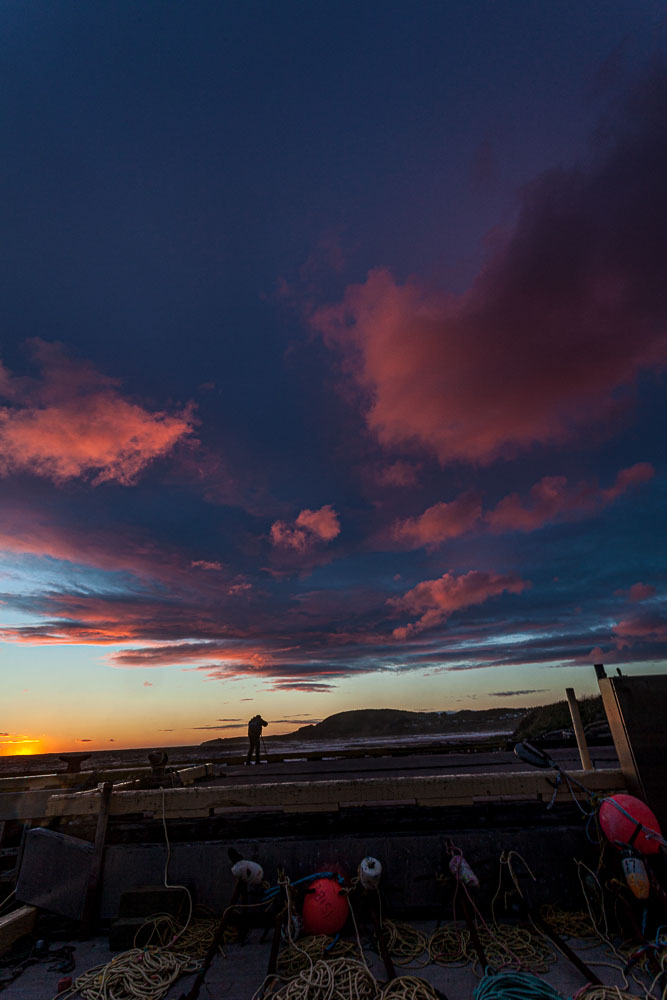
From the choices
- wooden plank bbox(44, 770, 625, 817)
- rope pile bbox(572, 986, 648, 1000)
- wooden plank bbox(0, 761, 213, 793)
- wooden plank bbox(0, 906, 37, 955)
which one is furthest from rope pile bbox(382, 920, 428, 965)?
wooden plank bbox(0, 761, 213, 793)

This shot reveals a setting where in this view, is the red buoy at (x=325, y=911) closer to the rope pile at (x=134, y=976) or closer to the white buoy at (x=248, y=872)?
the white buoy at (x=248, y=872)

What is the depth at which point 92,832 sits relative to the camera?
837 cm

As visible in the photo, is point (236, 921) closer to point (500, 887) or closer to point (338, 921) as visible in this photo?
point (338, 921)

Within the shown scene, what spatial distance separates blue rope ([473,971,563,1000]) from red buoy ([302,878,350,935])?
230 cm

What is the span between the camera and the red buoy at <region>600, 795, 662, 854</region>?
6688 millimetres

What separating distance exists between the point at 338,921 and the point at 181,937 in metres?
2.31

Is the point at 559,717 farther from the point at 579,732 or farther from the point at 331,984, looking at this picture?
the point at 331,984

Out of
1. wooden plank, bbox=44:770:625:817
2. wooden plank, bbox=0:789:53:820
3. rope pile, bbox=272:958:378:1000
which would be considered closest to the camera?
rope pile, bbox=272:958:378:1000

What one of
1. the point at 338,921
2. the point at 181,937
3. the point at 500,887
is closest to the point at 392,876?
the point at 338,921

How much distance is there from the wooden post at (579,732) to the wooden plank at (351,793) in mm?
1615

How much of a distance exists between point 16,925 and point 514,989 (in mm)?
7358

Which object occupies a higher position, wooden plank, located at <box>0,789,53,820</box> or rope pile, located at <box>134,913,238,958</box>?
wooden plank, located at <box>0,789,53,820</box>

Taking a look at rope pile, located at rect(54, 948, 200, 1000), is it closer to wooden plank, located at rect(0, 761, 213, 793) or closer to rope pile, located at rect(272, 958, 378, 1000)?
rope pile, located at rect(272, 958, 378, 1000)

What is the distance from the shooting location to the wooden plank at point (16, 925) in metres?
7.02
